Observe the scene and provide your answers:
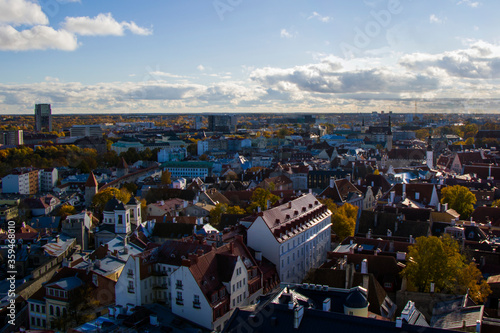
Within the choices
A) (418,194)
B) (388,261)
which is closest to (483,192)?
(418,194)

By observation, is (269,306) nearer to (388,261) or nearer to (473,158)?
(388,261)

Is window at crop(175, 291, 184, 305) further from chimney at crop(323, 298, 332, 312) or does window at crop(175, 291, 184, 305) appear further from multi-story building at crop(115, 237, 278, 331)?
chimney at crop(323, 298, 332, 312)

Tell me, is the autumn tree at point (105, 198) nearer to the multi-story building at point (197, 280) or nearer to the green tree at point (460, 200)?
the multi-story building at point (197, 280)

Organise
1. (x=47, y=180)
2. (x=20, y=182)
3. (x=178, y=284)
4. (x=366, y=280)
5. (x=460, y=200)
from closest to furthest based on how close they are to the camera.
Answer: (x=366, y=280), (x=178, y=284), (x=460, y=200), (x=20, y=182), (x=47, y=180)

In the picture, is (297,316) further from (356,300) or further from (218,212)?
(218,212)

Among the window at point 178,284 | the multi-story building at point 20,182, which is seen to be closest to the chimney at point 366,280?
the window at point 178,284

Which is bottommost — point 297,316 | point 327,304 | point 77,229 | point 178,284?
point 77,229

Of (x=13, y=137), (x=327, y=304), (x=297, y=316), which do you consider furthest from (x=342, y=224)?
(x=13, y=137)
